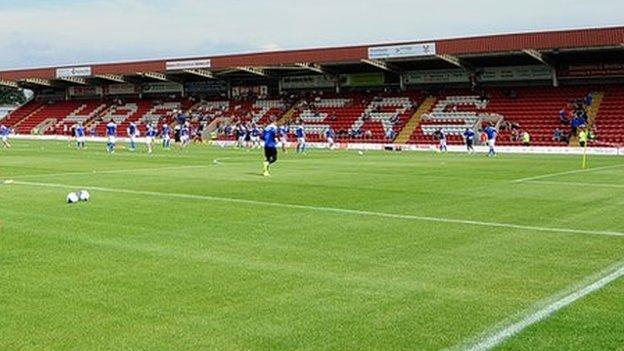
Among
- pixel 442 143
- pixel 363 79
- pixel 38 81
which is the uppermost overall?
pixel 38 81

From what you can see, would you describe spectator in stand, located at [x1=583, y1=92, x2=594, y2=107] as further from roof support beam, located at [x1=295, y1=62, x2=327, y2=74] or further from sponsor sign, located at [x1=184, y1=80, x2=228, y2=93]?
sponsor sign, located at [x1=184, y1=80, x2=228, y2=93]

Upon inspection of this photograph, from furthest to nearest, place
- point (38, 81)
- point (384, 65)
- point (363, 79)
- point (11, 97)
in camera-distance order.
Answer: point (11, 97), point (38, 81), point (363, 79), point (384, 65)

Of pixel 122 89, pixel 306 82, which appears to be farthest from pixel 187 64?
pixel 122 89

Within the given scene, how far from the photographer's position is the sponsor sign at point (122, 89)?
77.6 meters

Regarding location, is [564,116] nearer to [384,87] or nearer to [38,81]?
[384,87]

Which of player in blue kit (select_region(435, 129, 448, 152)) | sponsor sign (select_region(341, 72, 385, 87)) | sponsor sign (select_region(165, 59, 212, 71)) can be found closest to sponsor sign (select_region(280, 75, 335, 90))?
sponsor sign (select_region(341, 72, 385, 87))

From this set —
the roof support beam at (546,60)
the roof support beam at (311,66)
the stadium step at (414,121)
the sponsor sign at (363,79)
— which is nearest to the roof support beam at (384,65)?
the sponsor sign at (363,79)

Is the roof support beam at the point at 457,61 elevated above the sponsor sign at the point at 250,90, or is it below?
above

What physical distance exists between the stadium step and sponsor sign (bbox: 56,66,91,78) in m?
33.3

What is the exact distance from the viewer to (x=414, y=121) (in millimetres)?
56219

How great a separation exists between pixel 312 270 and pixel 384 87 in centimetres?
5376

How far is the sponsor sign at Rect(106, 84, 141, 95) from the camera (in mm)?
77625

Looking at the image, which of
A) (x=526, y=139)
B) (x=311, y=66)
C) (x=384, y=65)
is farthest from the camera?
(x=311, y=66)

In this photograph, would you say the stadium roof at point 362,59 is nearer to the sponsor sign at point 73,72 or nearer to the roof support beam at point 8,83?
the sponsor sign at point 73,72
